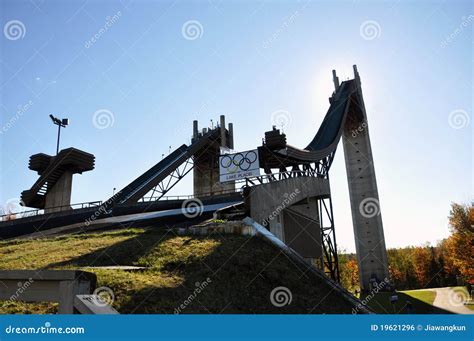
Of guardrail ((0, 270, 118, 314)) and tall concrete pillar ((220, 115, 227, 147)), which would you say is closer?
guardrail ((0, 270, 118, 314))

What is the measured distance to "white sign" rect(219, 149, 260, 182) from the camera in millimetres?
26741

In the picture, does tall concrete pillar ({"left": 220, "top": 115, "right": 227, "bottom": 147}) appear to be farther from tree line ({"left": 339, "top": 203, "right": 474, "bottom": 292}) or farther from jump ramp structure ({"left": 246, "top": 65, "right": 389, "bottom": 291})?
tree line ({"left": 339, "top": 203, "right": 474, "bottom": 292})

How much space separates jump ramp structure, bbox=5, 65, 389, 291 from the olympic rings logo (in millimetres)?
1109

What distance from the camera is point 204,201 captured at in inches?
1286

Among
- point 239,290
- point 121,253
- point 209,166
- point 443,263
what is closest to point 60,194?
point 209,166

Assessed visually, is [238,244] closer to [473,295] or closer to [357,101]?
[473,295]

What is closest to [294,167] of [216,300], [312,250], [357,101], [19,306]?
[312,250]

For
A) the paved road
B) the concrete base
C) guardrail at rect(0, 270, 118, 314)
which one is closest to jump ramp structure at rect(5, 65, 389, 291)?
the concrete base

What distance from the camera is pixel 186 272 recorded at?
11867 millimetres

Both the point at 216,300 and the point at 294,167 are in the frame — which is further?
the point at 294,167

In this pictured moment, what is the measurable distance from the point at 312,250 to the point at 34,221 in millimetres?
25094

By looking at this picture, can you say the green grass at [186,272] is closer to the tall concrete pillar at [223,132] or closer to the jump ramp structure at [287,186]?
the jump ramp structure at [287,186]

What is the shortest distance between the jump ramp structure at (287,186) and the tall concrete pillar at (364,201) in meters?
0.10

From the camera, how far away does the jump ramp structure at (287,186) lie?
26.9 metres
